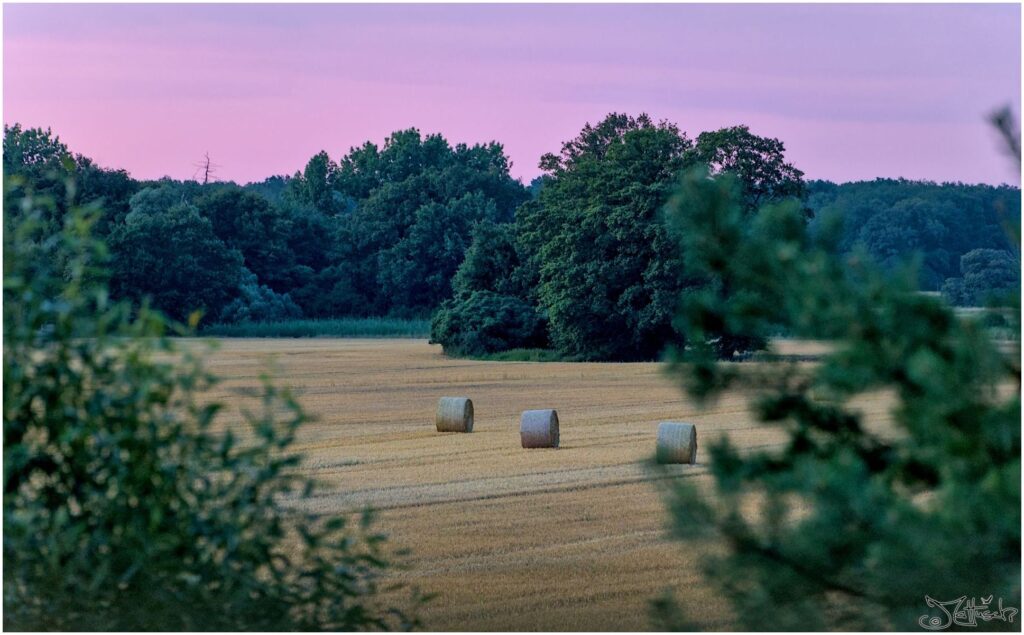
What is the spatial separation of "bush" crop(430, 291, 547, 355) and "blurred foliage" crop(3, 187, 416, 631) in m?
45.3

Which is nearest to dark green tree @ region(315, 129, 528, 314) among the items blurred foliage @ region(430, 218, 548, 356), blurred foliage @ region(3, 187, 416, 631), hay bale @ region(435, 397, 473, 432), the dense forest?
the dense forest

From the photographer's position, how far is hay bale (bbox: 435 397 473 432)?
78.6 feet

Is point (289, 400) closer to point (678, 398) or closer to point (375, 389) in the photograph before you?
point (678, 398)

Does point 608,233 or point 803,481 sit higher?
point 608,233

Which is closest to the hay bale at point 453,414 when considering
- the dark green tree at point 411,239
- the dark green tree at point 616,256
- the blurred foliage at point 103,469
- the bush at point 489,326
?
the blurred foliage at point 103,469

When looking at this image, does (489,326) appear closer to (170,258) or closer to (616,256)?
(616,256)

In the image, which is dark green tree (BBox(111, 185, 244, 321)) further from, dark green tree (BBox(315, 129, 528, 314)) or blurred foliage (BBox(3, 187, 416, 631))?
blurred foliage (BBox(3, 187, 416, 631))

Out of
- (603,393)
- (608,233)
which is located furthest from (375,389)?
(608,233)

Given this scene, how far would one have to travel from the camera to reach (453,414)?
23984mm

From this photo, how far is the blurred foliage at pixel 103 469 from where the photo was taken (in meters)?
5.48

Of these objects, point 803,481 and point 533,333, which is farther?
point 533,333

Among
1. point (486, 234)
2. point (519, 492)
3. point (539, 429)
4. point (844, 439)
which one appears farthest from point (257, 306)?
point (844, 439)

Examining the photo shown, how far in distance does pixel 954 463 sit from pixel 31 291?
12.2ft

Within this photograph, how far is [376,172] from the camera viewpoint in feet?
A: 335
